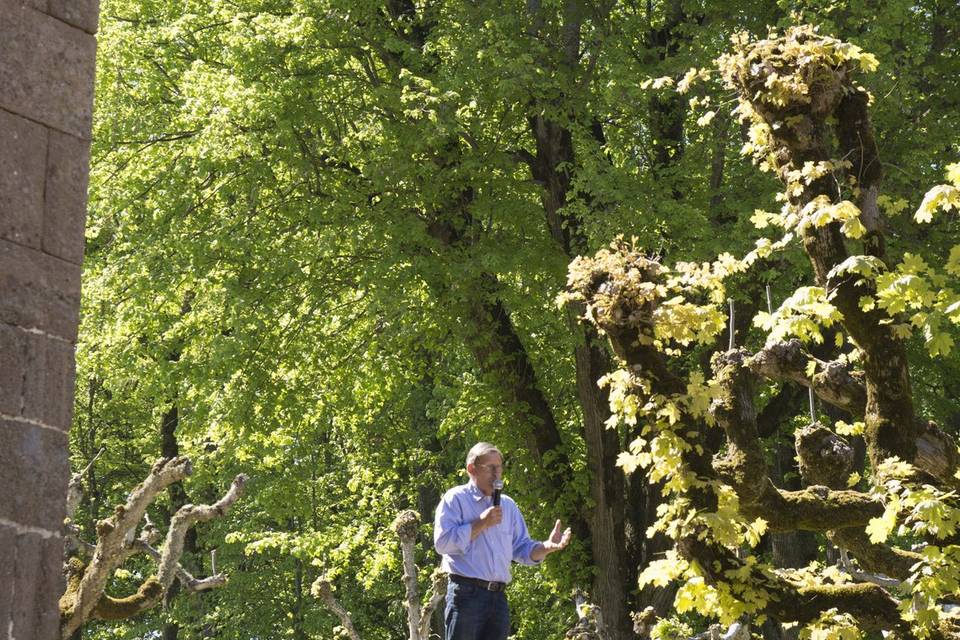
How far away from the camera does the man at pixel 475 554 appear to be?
7.31 meters

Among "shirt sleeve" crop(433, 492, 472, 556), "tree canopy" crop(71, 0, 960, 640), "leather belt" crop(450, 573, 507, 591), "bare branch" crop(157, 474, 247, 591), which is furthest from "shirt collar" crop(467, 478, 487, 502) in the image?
"tree canopy" crop(71, 0, 960, 640)

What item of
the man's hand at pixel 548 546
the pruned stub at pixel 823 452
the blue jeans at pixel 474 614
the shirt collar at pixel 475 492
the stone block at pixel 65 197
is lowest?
the blue jeans at pixel 474 614

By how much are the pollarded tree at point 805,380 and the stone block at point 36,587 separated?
2.77 meters

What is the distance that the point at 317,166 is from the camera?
15.5 m

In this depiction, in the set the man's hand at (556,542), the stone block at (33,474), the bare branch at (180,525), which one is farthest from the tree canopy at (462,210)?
the stone block at (33,474)

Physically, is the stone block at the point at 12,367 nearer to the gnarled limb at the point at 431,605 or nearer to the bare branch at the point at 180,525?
the bare branch at the point at 180,525

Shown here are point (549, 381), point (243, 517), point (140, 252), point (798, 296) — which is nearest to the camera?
point (798, 296)

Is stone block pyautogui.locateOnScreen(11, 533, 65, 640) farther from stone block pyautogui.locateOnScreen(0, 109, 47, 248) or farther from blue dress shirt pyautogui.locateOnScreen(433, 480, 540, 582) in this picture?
blue dress shirt pyautogui.locateOnScreen(433, 480, 540, 582)

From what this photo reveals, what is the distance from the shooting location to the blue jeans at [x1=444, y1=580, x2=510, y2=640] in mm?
7324

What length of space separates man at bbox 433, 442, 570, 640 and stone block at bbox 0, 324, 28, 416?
3.09 m

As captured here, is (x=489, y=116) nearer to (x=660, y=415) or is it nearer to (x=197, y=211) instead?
(x=197, y=211)

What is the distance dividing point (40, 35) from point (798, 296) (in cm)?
353

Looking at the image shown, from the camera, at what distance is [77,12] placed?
4.94 m

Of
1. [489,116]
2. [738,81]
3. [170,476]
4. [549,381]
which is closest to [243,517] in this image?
[549,381]
